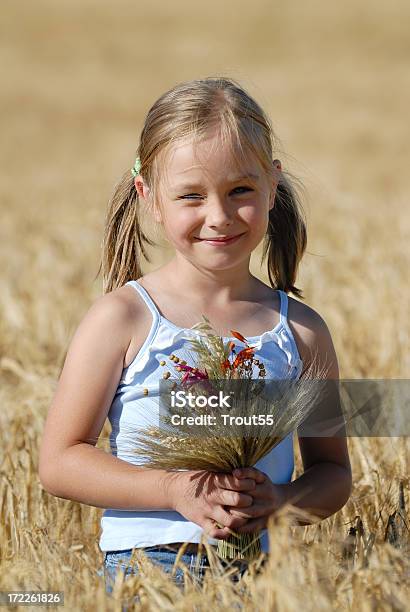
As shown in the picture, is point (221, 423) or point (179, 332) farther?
point (179, 332)

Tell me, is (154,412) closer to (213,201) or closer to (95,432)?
(95,432)

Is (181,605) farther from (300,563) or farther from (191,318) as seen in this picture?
(191,318)

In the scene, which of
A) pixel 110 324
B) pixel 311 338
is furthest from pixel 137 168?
pixel 311 338

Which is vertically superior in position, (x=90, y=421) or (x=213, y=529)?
(x=90, y=421)

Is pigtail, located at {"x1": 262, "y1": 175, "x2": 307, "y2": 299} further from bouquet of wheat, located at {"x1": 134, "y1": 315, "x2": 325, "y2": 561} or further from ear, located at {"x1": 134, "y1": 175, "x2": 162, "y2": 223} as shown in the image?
bouquet of wheat, located at {"x1": 134, "y1": 315, "x2": 325, "y2": 561}

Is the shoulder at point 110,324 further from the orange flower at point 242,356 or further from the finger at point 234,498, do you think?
the finger at point 234,498

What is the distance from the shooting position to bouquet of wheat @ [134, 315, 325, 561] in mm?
2039

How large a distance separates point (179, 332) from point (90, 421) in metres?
0.25

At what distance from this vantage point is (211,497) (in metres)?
2.13

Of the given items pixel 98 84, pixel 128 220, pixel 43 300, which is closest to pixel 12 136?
pixel 98 84

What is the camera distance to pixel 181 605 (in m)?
1.97

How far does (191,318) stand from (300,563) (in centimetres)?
62

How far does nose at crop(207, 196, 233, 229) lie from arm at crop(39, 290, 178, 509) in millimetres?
265

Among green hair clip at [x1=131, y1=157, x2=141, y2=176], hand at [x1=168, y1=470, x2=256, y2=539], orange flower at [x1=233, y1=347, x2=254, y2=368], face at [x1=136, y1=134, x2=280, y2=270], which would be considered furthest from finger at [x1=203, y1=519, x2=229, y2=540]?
green hair clip at [x1=131, y1=157, x2=141, y2=176]
